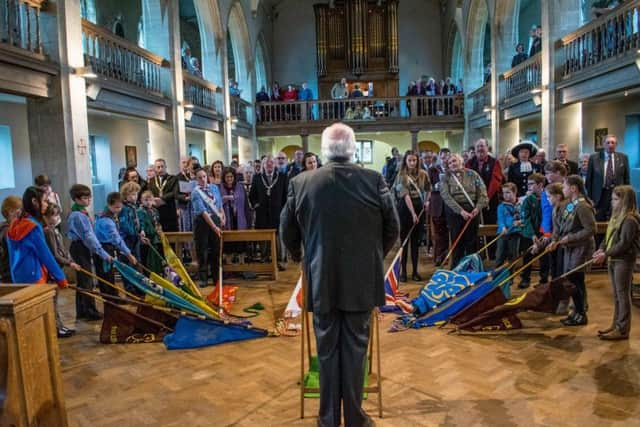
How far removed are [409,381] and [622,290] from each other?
182 cm

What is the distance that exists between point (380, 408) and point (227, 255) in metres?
4.78

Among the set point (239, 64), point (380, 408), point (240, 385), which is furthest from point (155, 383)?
point (239, 64)

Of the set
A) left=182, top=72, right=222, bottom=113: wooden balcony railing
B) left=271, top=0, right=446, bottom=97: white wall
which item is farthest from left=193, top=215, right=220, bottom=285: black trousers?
left=271, top=0, right=446, bottom=97: white wall

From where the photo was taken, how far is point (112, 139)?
1202 cm

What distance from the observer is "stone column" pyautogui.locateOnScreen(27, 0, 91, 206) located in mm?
6602

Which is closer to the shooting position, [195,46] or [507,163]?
[507,163]

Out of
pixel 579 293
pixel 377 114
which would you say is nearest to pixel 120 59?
pixel 579 293

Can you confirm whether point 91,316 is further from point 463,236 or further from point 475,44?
point 475,44

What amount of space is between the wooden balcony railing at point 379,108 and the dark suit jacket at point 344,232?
13.8 m

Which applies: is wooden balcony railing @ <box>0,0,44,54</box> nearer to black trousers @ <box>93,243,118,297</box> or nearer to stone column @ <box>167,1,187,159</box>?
black trousers @ <box>93,243,118,297</box>

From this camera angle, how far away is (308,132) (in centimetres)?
1612

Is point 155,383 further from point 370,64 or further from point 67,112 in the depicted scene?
point 370,64

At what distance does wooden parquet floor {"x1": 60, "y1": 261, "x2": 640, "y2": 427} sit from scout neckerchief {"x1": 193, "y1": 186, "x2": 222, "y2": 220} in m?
2.02

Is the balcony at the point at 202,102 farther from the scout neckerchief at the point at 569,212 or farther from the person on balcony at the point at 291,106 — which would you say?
the scout neckerchief at the point at 569,212
